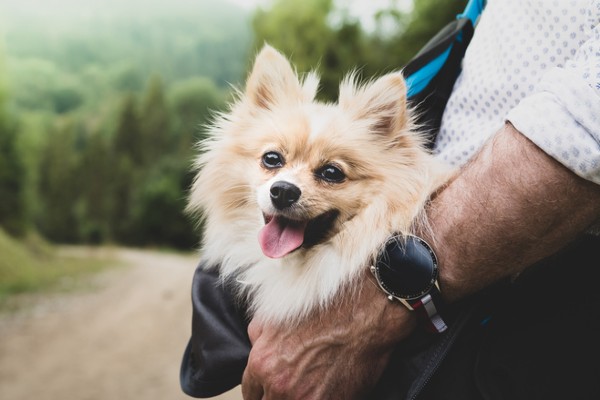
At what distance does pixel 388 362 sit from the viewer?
58.0 inches

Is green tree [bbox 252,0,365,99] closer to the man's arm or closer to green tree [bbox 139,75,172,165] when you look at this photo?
the man's arm

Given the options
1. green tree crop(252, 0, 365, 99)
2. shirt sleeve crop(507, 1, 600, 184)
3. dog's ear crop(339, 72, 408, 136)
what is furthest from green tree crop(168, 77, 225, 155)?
shirt sleeve crop(507, 1, 600, 184)

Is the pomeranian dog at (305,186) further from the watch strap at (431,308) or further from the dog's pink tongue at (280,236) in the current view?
the watch strap at (431,308)

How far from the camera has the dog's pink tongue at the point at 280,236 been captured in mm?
1687

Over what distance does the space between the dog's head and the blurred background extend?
33cm

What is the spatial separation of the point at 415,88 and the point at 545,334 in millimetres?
1049

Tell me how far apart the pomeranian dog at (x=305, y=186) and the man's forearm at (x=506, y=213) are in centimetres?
19

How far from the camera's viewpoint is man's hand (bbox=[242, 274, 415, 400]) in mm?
1401

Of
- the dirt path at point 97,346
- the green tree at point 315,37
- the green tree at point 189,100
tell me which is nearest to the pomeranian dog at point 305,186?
the dirt path at point 97,346

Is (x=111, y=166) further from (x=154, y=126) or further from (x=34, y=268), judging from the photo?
(x=34, y=268)

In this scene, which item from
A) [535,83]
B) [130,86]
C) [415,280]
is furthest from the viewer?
[130,86]

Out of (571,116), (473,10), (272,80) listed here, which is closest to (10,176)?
(272,80)

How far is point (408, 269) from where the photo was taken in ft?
4.46

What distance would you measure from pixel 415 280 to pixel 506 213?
316 mm
